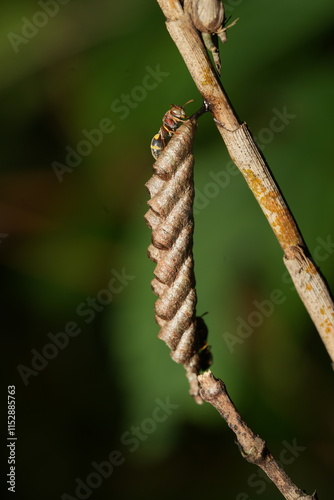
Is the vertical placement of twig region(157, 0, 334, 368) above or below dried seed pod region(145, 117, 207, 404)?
above

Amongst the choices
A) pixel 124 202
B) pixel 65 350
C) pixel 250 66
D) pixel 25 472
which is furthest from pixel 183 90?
pixel 25 472

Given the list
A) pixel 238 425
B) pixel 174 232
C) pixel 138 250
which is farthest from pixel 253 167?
pixel 138 250

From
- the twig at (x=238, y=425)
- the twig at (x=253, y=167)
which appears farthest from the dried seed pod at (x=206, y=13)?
the twig at (x=238, y=425)

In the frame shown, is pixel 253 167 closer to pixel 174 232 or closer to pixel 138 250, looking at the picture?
pixel 174 232

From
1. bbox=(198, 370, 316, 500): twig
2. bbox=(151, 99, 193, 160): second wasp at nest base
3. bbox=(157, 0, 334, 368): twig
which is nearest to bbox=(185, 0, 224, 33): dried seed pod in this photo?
bbox=(157, 0, 334, 368): twig

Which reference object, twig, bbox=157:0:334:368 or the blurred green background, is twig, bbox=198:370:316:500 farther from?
the blurred green background

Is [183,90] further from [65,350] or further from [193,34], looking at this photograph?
[193,34]
